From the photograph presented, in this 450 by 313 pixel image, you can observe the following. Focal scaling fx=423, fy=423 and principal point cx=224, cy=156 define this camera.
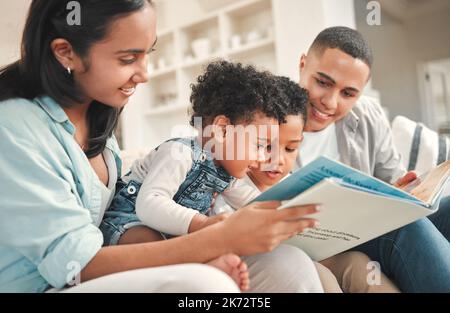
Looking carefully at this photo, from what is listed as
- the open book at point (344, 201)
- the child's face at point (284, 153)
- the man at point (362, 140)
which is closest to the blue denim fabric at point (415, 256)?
the man at point (362, 140)

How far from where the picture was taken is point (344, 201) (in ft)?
1.89

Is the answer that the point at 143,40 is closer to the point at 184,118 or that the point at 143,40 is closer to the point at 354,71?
the point at 354,71

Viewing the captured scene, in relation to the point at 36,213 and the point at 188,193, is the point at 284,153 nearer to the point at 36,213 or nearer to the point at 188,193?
the point at 188,193

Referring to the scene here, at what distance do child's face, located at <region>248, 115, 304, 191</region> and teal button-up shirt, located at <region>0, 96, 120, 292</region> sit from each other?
1.66 feet

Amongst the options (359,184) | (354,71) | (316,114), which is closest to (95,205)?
(359,184)

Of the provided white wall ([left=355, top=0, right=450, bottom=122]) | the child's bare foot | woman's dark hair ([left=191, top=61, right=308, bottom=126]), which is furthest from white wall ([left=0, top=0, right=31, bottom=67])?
white wall ([left=355, top=0, right=450, bottom=122])

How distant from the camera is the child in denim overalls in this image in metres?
0.75

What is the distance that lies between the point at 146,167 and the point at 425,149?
3.67 feet

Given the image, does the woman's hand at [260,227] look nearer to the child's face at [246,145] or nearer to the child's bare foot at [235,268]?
the child's bare foot at [235,268]

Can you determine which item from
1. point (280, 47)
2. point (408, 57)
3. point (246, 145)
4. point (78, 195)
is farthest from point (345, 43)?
point (408, 57)

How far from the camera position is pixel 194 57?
12.0 ft

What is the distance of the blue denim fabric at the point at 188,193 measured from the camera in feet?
2.74

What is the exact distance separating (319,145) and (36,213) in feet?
3.24

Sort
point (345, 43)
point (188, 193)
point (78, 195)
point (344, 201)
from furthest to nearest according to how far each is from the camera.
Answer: point (345, 43) → point (188, 193) → point (78, 195) → point (344, 201)
